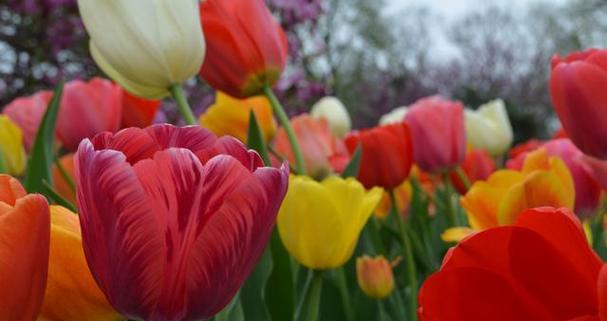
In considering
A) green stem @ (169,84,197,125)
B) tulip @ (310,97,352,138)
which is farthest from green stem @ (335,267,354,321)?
tulip @ (310,97,352,138)

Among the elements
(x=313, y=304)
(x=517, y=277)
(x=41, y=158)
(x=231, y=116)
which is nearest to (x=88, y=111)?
(x=231, y=116)

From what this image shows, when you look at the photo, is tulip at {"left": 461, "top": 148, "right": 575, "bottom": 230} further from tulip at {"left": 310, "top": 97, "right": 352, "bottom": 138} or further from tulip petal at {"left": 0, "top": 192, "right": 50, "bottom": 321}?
tulip at {"left": 310, "top": 97, "right": 352, "bottom": 138}

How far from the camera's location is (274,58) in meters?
0.87

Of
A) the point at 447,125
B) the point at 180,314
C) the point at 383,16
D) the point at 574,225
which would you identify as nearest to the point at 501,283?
the point at 574,225

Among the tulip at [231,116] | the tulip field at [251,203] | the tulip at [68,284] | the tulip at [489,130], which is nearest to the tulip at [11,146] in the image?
the tulip field at [251,203]

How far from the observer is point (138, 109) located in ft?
3.42

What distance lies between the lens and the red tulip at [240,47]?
2.71 ft

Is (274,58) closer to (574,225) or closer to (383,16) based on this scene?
(574,225)

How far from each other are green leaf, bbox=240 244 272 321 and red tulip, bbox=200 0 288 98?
238mm

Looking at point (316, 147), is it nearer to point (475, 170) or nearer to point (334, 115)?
point (475, 170)

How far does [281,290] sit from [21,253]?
15.2 inches

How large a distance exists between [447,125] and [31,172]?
1.91 feet

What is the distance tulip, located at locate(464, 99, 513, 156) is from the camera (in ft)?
5.37

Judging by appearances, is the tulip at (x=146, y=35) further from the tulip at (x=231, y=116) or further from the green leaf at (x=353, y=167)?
the tulip at (x=231, y=116)
